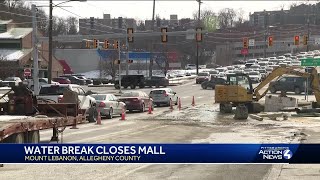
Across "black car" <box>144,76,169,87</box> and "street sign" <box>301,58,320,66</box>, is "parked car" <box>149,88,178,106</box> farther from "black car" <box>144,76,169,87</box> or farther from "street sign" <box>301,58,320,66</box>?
"black car" <box>144,76,169,87</box>

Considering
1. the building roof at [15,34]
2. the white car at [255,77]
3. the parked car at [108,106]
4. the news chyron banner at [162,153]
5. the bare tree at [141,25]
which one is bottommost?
the white car at [255,77]

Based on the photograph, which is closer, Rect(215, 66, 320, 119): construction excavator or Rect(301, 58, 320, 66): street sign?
Rect(215, 66, 320, 119): construction excavator

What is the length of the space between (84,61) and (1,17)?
27379 mm

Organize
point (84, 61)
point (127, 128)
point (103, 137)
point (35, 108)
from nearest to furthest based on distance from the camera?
point (35, 108) < point (103, 137) < point (127, 128) < point (84, 61)

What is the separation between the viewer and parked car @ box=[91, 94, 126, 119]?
2727 centimetres

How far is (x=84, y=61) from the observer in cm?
12394

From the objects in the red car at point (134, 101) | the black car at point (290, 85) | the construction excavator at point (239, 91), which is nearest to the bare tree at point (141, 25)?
the black car at point (290, 85)

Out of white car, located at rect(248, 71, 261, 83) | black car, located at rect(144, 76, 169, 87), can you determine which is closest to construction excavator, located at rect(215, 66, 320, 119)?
black car, located at rect(144, 76, 169, 87)

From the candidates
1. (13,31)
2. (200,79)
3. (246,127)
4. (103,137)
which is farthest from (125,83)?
(103,137)

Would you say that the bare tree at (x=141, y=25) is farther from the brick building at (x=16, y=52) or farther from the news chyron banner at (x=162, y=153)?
the news chyron banner at (x=162, y=153)

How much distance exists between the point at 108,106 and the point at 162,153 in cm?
2067

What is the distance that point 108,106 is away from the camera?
2764cm

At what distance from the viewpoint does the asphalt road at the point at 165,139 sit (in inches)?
409

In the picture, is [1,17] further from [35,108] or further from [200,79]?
[35,108]
